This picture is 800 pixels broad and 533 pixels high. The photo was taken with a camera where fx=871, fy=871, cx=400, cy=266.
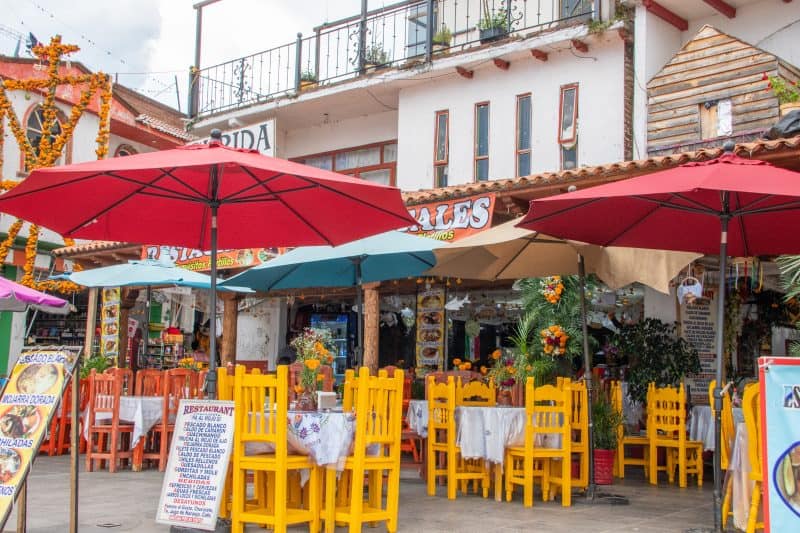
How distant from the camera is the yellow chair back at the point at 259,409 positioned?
553 cm

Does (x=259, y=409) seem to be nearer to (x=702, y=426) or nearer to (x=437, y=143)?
(x=702, y=426)

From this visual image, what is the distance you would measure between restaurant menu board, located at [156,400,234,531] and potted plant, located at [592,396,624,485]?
4010 mm

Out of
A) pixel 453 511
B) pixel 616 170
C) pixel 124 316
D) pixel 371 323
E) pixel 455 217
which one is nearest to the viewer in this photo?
pixel 453 511

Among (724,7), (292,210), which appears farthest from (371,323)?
(724,7)

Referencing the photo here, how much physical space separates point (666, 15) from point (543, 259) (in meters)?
5.57

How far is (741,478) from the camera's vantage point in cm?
565

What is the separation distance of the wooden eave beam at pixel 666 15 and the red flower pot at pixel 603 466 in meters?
6.58

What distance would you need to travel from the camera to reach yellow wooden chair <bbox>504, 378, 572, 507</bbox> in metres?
7.05

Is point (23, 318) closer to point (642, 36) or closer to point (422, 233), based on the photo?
point (422, 233)

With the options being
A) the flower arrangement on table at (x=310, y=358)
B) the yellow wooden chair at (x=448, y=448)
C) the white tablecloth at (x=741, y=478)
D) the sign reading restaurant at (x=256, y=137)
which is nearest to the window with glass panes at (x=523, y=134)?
the sign reading restaurant at (x=256, y=137)

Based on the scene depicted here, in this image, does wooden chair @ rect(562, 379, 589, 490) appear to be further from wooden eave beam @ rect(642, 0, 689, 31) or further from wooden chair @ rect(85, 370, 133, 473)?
wooden eave beam @ rect(642, 0, 689, 31)

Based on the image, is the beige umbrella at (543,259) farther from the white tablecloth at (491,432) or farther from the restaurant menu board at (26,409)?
the restaurant menu board at (26,409)

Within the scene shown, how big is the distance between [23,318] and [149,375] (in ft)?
36.7

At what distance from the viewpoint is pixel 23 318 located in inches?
766
